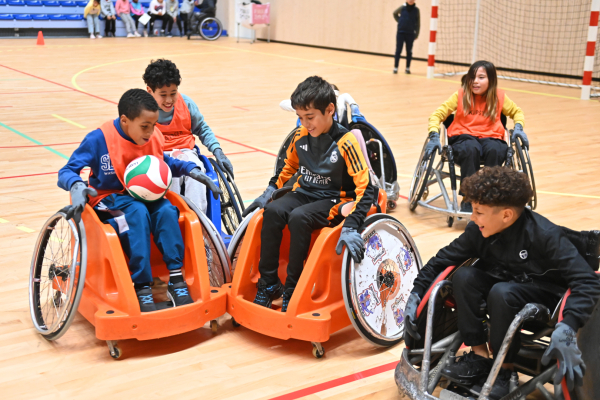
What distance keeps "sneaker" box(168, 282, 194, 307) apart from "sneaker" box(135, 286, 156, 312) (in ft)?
0.32

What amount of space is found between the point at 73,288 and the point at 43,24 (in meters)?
16.0

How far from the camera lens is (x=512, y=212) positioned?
7.14 feet

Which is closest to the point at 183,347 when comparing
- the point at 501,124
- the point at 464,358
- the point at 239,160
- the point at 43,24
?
the point at 464,358

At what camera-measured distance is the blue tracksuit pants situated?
2.74 m

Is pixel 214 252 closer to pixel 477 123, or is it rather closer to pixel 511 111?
pixel 477 123

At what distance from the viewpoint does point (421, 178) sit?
4.59 m

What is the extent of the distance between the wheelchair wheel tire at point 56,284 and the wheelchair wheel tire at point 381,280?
1.03 m

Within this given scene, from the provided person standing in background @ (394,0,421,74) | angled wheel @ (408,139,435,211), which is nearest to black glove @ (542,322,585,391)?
angled wheel @ (408,139,435,211)

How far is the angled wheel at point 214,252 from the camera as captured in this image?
2939 millimetres

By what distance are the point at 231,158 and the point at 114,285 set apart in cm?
327

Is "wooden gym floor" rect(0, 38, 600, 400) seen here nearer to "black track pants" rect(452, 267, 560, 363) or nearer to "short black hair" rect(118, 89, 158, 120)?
"black track pants" rect(452, 267, 560, 363)

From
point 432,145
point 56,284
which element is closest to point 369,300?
point 56,284

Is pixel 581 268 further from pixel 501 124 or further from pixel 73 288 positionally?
pixel 501 124

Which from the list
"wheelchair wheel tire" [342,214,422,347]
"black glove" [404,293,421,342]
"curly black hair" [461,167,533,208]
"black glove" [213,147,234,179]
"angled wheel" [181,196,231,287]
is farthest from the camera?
"black glove" [213,147,234,179]
